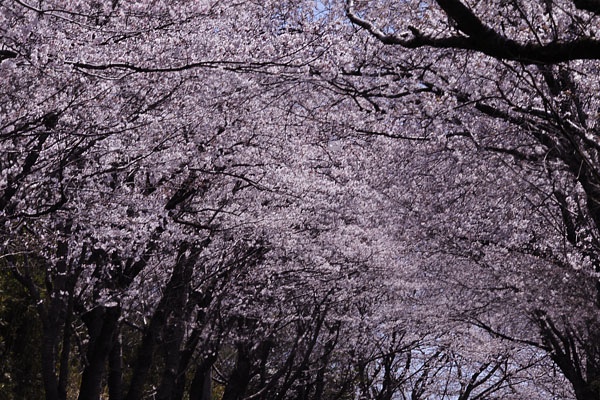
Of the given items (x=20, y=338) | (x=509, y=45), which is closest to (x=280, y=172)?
(x=509, y=45)

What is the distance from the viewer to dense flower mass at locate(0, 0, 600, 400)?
8367mm

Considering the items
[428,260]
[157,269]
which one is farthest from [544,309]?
[157,269]

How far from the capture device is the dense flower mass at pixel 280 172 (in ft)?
27.5

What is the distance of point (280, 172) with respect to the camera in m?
13.5

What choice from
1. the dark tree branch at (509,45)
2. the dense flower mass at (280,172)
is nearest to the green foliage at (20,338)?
the dense flower mass at (280,172)

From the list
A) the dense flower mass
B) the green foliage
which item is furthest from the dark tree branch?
the green foliage

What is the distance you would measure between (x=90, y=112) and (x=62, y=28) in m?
1.10

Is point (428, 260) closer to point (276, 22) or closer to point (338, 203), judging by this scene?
point (338, 203)

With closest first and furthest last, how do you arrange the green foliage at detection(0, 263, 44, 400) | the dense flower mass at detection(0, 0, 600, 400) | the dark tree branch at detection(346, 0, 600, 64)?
the dark tree branch at detection(346, 0, 600, 64), the dense flower mass at detection(0, 0, 600, 400), the green foliage at detection(0, 263, 44, 400)

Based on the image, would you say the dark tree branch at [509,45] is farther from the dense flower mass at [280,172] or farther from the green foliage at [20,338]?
the green foliage at [20,338]

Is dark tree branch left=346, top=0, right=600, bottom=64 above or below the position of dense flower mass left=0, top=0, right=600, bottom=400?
below

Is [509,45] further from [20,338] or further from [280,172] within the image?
[20,338]

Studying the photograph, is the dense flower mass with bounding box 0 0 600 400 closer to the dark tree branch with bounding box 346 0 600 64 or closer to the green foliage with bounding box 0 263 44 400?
the dark tree branch with bounding box 346 0 600 64

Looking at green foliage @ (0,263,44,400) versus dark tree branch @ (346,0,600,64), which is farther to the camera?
green foliage @ (0,263,44,400)
